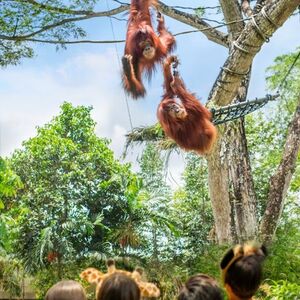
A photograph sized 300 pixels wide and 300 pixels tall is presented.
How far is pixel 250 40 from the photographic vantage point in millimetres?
2867

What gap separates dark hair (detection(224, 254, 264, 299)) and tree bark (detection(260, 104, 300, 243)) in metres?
2.97

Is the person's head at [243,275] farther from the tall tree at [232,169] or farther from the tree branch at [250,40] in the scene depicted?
the tall tree at [232,169]

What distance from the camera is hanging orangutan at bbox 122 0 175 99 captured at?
2.43m

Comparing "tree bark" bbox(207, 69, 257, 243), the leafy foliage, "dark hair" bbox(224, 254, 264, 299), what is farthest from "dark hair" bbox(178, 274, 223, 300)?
the leafy foliage

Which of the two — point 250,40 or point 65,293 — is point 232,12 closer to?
point 250,40

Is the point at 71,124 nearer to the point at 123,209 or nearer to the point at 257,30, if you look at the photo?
the point at 123,209

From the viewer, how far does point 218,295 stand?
1232 millimetres

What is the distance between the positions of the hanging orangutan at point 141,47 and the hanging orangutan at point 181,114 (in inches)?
5.0

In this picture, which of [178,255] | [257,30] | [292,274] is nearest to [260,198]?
[178,255]

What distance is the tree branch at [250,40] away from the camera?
2.83 m

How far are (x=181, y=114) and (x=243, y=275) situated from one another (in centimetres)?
117

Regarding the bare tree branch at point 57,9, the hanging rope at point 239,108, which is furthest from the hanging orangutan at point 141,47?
the bare tree branch at point 57,9

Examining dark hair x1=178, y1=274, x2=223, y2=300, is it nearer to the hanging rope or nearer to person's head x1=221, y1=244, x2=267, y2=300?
person's head x1=221, y1=244, x2=267, y2=300

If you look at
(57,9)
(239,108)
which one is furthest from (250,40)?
(57,9)
